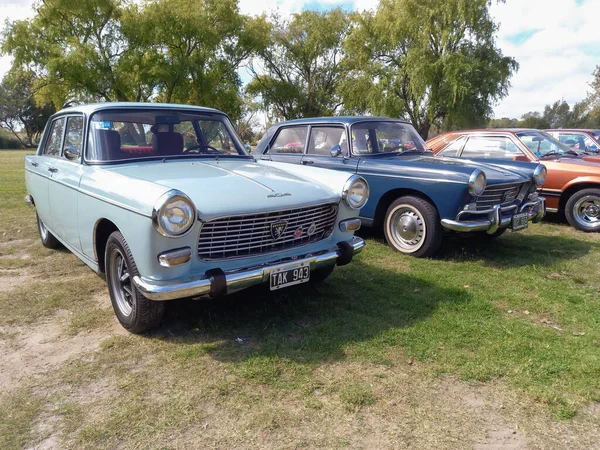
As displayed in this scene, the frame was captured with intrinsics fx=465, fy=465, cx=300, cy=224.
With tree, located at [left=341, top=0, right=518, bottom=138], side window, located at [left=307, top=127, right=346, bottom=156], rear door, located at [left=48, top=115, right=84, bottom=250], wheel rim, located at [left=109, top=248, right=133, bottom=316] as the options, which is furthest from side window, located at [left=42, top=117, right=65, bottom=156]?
tree, located at [left=341, top=0, right=518, bottom=138]

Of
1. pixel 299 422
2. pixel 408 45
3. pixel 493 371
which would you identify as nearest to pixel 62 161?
pixel 299 422

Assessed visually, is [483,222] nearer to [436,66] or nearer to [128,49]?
[436,66]

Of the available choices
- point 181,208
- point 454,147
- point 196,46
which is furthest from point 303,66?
point 181,208

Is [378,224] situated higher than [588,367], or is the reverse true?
[378,224]

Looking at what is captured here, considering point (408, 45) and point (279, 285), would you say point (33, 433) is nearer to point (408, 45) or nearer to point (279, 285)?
point (279, 285)

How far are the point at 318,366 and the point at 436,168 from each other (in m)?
3.19

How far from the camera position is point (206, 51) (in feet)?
95.0

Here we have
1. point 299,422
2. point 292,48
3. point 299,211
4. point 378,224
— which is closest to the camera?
point 299,422

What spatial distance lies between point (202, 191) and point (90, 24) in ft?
90.7

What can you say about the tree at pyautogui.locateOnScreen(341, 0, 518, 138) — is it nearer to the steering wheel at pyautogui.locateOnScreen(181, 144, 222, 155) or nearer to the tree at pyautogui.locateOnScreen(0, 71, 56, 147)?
the steering wheel at pyautogui.locateOnScreen(181, 144, 222, 155)

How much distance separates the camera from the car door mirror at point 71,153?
4.12 metres

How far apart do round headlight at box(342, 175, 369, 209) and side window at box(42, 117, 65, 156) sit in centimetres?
306

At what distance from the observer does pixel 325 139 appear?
255 inches

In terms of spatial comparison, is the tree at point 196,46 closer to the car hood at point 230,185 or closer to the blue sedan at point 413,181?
the blue sedan at point 413,181
